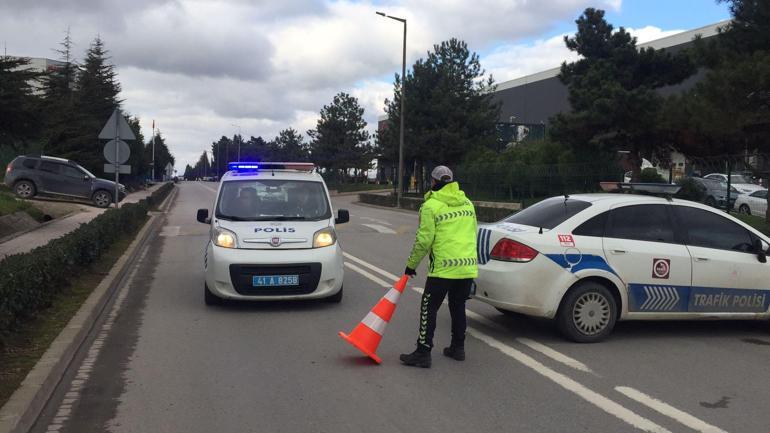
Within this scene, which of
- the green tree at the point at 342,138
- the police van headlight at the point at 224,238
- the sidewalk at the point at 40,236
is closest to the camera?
the police van headlight at the point at 224,238

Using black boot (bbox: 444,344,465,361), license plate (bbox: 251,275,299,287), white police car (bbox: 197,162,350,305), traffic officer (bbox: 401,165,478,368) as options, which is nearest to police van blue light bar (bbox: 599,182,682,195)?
traffic officer (bbox: 401,165,478,368)

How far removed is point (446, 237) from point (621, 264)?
6.79ft

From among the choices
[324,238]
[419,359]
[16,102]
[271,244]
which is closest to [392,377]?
[419,359]

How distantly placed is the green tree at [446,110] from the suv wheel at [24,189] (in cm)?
2223

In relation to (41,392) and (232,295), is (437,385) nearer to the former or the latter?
(41,392)

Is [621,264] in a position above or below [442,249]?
below

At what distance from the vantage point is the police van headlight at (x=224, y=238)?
28.2 feet

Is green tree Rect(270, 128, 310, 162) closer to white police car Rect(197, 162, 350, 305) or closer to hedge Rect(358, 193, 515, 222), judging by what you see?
hedge Rect(358, 193, 515, 222)

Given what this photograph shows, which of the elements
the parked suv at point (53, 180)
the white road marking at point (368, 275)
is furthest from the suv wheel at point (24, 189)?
the white road marking at point (368, 275)

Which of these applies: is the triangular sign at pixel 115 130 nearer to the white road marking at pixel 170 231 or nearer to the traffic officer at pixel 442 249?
the white road marking at pixel 170 231

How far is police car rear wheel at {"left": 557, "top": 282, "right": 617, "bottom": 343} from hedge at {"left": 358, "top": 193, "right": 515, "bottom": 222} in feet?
43.4

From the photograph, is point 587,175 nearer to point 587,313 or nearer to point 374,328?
point 587,313

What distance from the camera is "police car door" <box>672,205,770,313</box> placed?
7238mm

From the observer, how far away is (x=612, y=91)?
2356 cm
